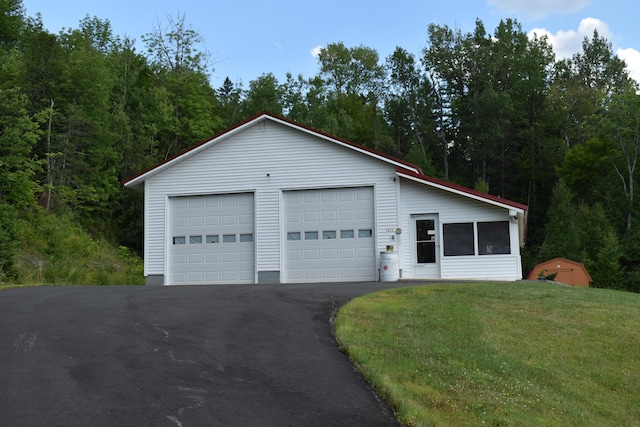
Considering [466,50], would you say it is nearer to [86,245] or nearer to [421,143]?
[421,143]

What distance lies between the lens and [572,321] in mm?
10273

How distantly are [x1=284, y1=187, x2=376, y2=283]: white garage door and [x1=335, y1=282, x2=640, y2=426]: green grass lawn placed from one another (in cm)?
752

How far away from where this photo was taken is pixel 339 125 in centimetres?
5303

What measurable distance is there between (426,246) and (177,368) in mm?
13666

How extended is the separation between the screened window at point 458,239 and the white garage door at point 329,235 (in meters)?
2.30

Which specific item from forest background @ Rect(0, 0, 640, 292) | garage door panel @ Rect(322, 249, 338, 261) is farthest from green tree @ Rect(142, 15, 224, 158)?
garage door panel @ Rect(322, 249, 338, 261)

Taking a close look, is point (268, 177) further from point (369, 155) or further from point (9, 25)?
point (9, 25)

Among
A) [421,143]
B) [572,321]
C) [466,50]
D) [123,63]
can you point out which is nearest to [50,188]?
[123,63]

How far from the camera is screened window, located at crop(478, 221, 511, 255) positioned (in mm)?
19672

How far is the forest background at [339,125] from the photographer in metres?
30.8

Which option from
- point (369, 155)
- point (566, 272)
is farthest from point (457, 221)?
point (566, 272)

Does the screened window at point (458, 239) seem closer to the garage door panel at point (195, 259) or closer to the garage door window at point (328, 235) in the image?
the garage door window at point (328, 235)

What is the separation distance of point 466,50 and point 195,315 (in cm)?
5350

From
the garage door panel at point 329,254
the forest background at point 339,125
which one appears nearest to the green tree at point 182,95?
the forest background at point 339,125
